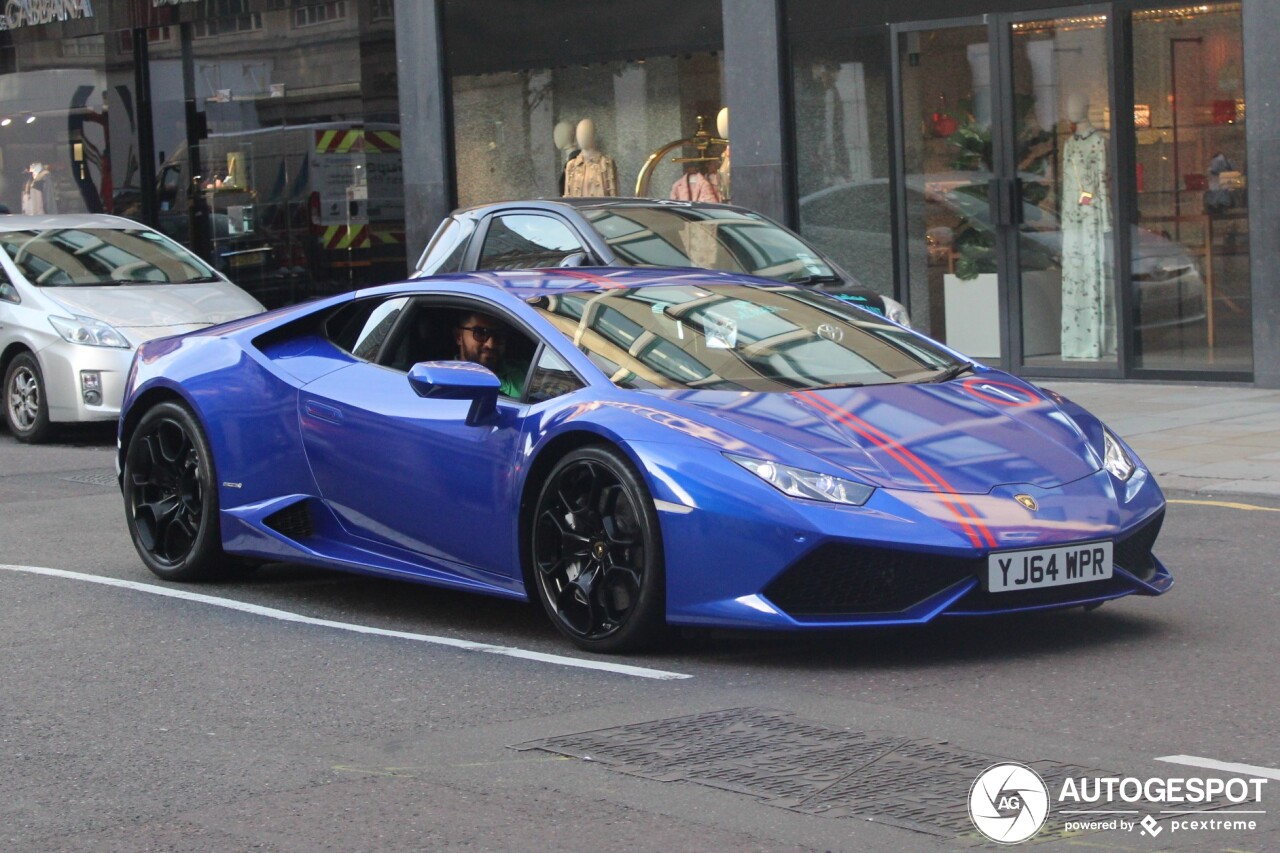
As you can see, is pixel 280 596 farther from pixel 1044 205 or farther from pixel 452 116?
pixel 452 116

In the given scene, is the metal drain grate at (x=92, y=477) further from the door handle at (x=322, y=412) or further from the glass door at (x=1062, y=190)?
the glass door at (x=1062, y=190)

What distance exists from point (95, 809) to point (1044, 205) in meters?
12.7

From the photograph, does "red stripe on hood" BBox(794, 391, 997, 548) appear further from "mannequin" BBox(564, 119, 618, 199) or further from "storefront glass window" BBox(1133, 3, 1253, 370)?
"mannequin" BBox(564, 119, 618, 199)

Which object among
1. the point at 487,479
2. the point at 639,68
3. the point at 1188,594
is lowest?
the point at 1188,594

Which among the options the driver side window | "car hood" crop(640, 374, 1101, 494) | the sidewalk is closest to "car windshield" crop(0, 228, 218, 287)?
the driver side window

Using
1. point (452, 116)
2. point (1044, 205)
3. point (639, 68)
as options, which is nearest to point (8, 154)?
point (452, 116)

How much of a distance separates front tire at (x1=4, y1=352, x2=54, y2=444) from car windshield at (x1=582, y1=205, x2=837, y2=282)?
444cm

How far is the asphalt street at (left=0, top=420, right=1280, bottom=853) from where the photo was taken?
4.79 metres

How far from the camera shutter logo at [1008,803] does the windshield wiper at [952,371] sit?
7.73 feet

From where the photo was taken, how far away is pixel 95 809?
5074mm

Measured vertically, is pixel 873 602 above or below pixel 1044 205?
below

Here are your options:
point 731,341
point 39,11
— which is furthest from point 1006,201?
point 39,11

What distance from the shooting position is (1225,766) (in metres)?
5.04
